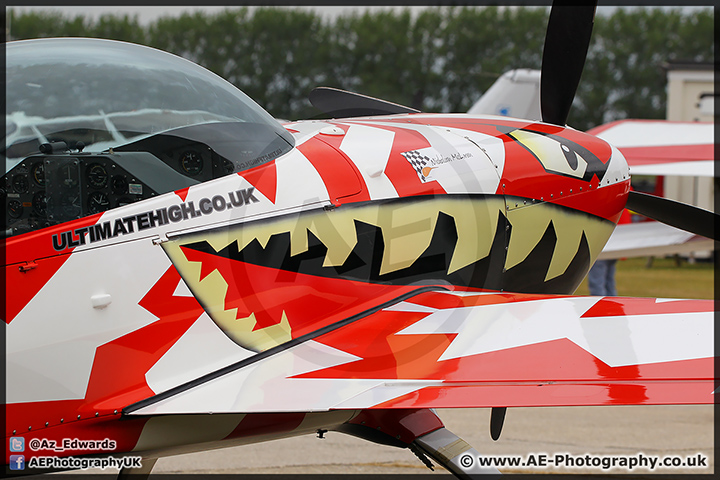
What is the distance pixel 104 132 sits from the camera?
240 centimetres

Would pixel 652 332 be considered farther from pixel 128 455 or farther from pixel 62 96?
pixel 62 96

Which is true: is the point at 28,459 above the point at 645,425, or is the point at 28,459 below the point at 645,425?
above

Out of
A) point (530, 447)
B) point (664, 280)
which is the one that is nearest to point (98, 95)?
point (530, 447)

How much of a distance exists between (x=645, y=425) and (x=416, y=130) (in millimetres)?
3654

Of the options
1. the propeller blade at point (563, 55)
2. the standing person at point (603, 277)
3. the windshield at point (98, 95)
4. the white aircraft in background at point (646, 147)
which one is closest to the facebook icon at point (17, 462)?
the windshield at point (98, 95)

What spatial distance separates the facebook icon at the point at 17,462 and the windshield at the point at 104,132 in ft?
2.42

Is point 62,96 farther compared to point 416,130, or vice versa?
point 416,130

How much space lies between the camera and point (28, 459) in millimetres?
2145

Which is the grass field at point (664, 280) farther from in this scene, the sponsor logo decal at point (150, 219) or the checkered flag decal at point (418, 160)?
the sponsor logo decal at point (150, 219)

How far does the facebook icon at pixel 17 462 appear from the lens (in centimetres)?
213

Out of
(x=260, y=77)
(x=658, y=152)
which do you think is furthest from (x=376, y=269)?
(x=260, y=77)

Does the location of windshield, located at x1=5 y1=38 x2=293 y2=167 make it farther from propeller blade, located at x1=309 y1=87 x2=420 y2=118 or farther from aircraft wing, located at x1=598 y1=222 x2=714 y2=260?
aircraft wing, located at x1=598 y1=222 x2=714 y2=260

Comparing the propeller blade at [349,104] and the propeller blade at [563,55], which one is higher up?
the propeller blade at [563,55]

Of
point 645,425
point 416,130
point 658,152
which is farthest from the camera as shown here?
point 658,152
